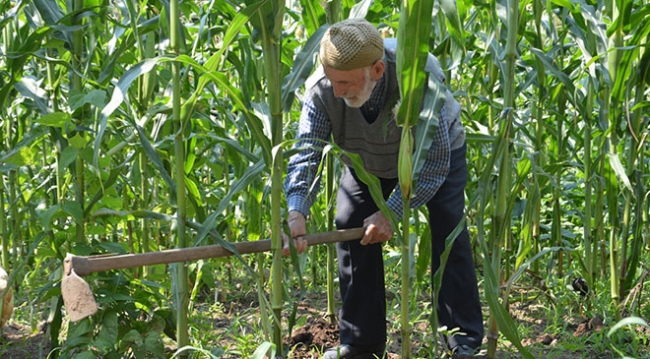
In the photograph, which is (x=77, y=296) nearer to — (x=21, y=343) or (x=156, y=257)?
(x=156, y=257)

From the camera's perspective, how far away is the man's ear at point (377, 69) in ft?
9.40

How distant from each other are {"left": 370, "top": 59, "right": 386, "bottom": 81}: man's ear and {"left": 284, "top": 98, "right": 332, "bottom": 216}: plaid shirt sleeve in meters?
0.35

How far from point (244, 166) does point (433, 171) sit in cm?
113

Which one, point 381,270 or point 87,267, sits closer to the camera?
point 87,267

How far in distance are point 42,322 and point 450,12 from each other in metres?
2.57

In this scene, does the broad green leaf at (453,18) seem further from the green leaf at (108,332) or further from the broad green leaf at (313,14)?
the green leaf at (108,332)

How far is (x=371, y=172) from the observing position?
11.1ft

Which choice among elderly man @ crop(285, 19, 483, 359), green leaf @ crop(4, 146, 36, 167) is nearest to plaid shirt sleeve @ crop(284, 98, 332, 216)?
elderly man @ crop(285, 19, 483, 359)

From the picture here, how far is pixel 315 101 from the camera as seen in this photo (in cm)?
317

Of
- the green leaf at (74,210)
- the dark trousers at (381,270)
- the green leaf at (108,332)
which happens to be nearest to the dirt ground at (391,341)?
the dark trousers at (381,270)

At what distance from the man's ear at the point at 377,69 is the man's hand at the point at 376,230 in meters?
0.52

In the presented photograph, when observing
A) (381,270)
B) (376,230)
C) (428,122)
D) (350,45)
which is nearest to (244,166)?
(381,270)

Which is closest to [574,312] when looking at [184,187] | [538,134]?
[538,134]

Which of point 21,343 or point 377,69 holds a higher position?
point 377,69
